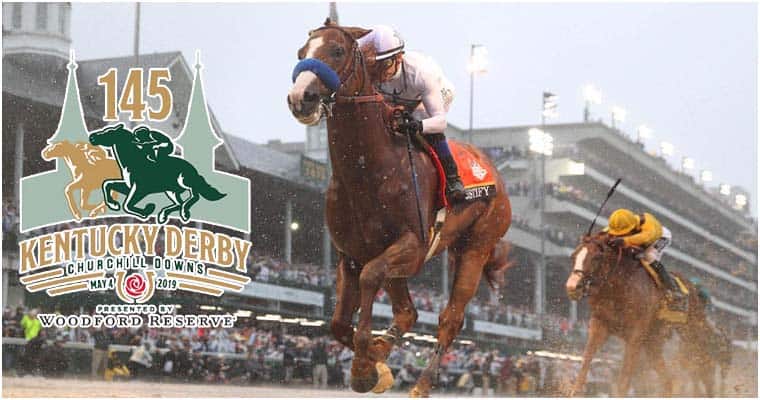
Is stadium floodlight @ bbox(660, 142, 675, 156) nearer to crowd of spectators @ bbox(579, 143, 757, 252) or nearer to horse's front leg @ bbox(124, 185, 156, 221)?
crowd of spectators @ bbox(579, 143, 757, 252)

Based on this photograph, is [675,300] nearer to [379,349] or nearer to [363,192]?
[379,349]

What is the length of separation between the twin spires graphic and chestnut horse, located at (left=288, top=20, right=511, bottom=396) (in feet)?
20.0

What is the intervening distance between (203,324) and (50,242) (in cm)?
212

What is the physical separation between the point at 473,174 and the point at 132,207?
6.11 m

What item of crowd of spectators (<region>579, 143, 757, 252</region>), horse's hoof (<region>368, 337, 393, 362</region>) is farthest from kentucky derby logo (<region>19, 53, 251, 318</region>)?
crowd of spectators (<region>579, 143, 757, 252</region>)

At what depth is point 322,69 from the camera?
6688mm

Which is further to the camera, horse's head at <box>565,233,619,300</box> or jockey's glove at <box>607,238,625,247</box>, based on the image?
jockey's glove at <box>607,238,625,247</box>

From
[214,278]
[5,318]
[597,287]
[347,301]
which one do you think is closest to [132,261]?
[214,278]

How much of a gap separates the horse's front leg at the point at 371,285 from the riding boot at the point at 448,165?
0.78 meters

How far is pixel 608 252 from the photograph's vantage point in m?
12.2

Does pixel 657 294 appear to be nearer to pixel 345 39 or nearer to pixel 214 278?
pixel 214 278

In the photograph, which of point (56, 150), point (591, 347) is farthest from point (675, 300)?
point (56, 150)

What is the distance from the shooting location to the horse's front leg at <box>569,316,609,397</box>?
1196cm

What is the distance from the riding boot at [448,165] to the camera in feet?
25.5
